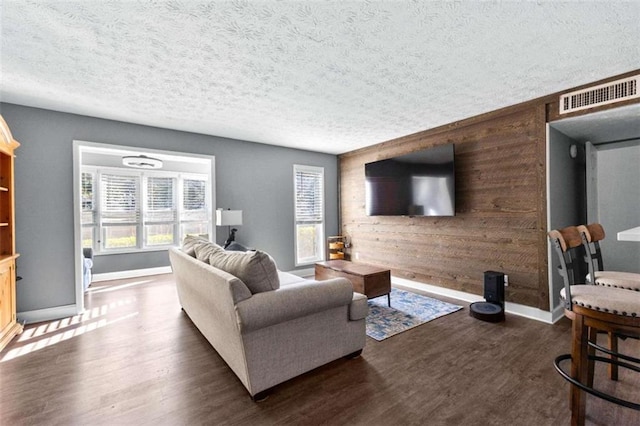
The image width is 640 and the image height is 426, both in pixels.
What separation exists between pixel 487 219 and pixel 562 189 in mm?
909

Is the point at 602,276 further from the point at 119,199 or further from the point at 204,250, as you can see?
the point at 119,199

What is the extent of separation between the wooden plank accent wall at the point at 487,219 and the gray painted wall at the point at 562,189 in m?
0.11

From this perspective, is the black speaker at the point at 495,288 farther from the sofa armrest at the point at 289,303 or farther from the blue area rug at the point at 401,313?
the sofa armrest at the point at 289,303

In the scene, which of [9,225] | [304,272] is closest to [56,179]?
[9,225]

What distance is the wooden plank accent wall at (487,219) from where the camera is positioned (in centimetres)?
321

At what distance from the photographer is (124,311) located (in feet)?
11.7

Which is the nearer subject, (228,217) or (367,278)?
(367,278)

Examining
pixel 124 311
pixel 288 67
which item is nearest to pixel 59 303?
pixel 124 311

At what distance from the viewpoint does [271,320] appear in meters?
1.80

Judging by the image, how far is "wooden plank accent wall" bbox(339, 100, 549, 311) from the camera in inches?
126

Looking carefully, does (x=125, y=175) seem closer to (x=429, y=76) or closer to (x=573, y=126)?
(x=429, y=76)

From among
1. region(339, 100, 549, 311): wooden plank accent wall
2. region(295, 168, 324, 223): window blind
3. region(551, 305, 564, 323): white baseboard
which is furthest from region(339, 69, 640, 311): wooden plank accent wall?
region(295, 168, 324, 223): window blind

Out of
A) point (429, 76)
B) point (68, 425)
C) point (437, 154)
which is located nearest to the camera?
point (68, 425)

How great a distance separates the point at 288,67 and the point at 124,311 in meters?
3.65
